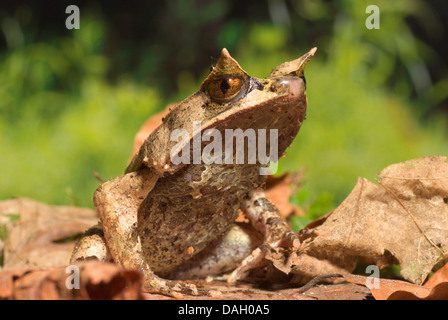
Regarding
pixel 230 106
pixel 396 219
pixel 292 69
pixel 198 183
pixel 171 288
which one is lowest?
pixel 171 288

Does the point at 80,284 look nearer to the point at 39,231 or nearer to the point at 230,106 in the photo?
the point at 230,106

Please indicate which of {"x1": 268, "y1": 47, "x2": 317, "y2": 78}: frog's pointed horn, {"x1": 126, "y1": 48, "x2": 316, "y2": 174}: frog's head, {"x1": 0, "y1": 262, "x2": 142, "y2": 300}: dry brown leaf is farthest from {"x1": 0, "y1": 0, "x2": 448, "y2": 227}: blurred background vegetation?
{"x1": 0, "y1": 262, "x2": 142, "y2": 300}: dry brown leaf

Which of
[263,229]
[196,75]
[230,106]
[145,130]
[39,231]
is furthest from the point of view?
[196,75]

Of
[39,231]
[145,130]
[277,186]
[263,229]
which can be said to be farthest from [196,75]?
[263,229]

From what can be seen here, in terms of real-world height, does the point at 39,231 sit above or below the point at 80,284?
above

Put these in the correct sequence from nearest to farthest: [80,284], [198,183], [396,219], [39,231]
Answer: [80,284]
[198,183]
[396,219]
[39,231]

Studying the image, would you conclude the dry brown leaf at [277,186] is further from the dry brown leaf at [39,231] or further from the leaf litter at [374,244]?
the leaf litter at [374,244]

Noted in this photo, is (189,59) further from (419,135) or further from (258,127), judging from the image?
(258,127)

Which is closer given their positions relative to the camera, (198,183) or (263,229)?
(198,183)
